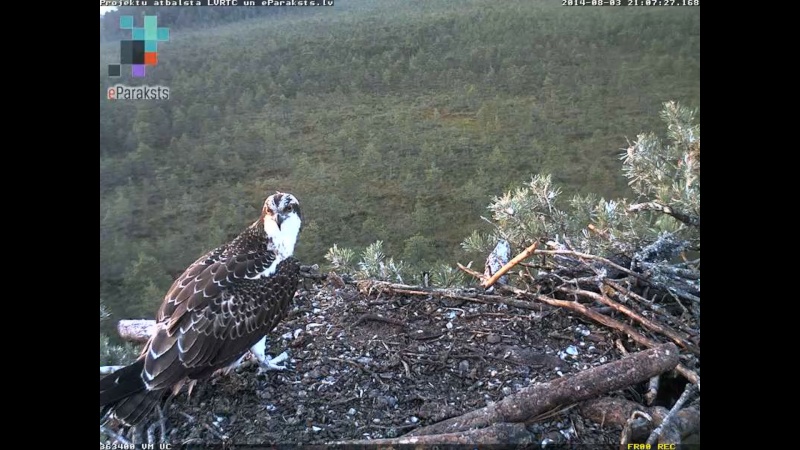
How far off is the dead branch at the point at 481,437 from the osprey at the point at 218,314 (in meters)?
0.78

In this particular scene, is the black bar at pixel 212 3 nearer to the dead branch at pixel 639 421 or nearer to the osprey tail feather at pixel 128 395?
the osprey tail feather at pixel 128 395

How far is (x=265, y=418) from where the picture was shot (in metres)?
3.15

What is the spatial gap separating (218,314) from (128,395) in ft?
1.72

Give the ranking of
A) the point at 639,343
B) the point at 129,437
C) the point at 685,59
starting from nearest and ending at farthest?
the point at 129,437, the point at 639,343, the point at 685,59

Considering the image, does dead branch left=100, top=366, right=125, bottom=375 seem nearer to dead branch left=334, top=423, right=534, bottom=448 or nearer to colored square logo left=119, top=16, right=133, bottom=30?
dead branch left=334, top=423, right=534, bottom=448

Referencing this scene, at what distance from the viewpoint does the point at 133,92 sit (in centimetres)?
350

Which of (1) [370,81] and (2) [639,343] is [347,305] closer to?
(1) [370,81]

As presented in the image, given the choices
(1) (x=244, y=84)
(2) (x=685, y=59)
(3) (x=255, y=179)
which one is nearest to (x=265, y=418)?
(3) (x=255, y=179)

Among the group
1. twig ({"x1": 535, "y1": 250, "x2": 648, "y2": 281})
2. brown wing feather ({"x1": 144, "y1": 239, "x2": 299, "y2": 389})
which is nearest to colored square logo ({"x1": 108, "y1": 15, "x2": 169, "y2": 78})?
brown wing feather ({"x1": 144, "y1": 239, "x2": 299, "y2": 389})

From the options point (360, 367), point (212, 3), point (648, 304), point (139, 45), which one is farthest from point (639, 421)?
point (139, 45)

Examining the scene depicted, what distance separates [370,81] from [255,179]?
85 cm

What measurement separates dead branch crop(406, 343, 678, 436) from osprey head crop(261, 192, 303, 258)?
1.15 m

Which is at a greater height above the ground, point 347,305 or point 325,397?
point 347,305

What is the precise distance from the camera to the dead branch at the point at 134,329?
3.56 meters
